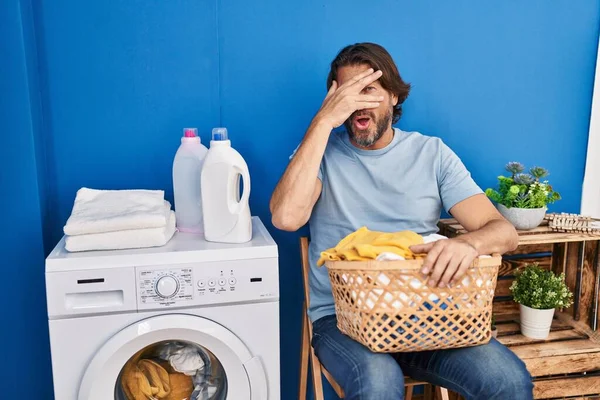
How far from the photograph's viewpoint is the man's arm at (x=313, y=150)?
1.64 m

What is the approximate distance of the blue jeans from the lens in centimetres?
138

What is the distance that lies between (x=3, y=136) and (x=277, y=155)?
2.88ft

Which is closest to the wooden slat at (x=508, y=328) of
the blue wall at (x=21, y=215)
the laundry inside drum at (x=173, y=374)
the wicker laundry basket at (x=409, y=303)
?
the wicker laundry basket at (x=409, y=303)

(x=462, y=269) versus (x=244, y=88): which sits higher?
(x=244, y=88)

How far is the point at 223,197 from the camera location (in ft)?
5.32

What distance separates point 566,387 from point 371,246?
1042mm

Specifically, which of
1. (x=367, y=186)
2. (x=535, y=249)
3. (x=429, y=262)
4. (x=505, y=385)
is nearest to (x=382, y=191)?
(x=367, y=186)

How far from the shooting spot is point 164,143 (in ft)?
6.40

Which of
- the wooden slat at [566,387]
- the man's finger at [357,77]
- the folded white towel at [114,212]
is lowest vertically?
the wooden slat at [566,387]

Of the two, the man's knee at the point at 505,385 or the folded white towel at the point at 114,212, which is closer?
the man's knee at the point at 505,385

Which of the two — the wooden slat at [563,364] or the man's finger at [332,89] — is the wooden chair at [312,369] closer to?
the wooden slat at [563,364]

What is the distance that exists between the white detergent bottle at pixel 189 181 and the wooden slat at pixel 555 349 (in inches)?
43.6

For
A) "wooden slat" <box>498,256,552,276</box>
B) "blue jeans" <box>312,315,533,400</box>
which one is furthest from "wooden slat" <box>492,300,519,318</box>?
"blue jeans" <box>312,315,533,400</box>

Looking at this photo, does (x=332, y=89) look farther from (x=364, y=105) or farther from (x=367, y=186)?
(x=367, y=186)
